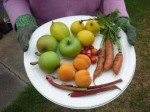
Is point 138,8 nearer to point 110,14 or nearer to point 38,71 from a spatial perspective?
point 110,14

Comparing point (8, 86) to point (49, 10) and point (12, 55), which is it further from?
point (49, 10)

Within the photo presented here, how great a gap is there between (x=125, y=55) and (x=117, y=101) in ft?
3.54

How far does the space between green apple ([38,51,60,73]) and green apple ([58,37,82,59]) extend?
2.0 inches

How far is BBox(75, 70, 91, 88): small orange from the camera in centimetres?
142

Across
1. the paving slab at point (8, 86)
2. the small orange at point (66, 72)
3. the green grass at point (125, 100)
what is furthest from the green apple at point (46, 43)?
the paving slab at point (8, 86)

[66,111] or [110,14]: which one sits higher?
[110,14]

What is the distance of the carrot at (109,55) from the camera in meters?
1.54

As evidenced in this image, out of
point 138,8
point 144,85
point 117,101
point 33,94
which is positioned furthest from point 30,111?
point 138,8

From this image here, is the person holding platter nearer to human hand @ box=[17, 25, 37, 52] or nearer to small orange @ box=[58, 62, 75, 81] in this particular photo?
human hand @ box=[17, 25, 37, 52]

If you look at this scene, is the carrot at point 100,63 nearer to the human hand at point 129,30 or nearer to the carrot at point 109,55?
the carrot at point 109,55

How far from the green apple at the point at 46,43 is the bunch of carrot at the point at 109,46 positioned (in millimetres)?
247

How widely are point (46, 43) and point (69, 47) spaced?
120 mm

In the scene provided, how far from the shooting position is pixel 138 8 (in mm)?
3461

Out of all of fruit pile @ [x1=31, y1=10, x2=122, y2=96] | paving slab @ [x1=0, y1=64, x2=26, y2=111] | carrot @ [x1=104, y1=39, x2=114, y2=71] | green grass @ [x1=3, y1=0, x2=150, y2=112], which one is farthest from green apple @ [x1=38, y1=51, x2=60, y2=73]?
paving slab @ [x1=0, y1=64, x2=26, y2=111]
